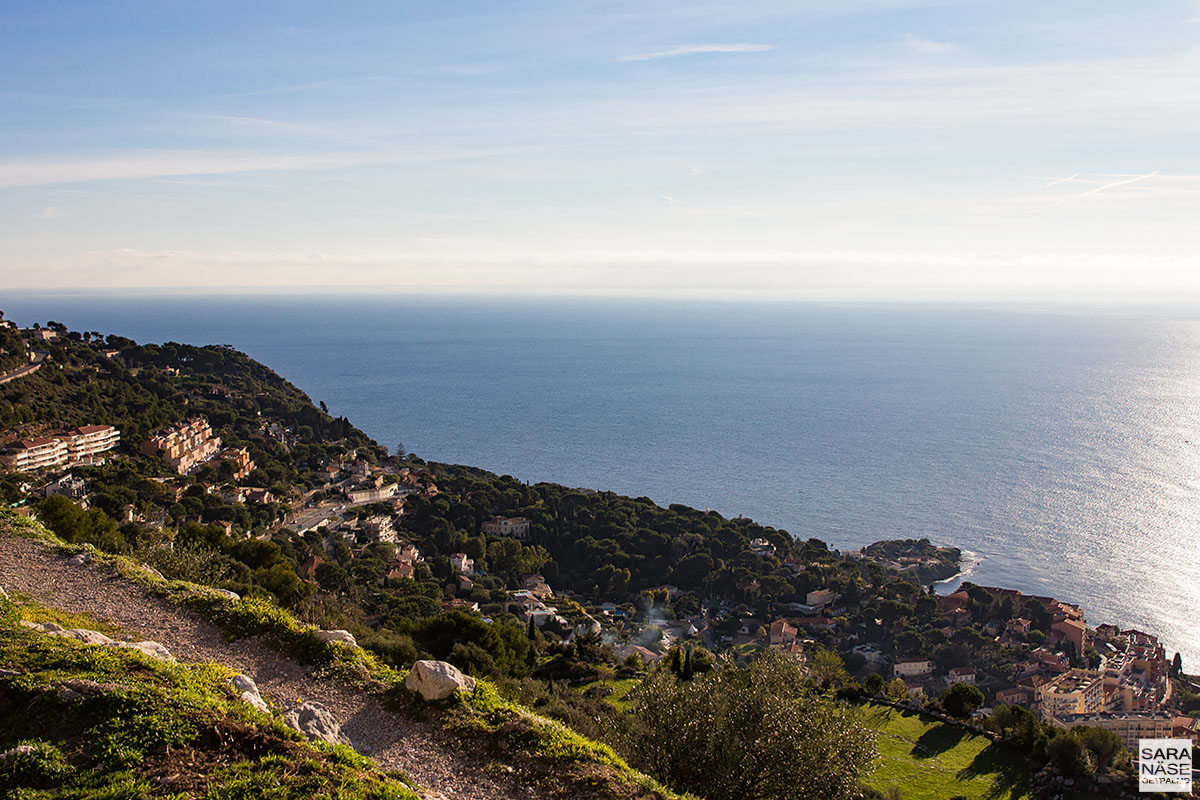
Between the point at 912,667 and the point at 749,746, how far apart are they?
19.2 m

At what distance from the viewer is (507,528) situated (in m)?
33.6

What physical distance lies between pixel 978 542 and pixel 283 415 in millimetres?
38758

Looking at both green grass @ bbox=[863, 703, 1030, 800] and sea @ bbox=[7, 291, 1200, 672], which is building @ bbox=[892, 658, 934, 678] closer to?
sea @ bbox=[7, 291, 1200, 672]

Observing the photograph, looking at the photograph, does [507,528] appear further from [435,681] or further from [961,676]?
[435,681]

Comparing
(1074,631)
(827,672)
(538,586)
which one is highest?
(827,672)

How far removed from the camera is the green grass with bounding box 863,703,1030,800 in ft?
39.9

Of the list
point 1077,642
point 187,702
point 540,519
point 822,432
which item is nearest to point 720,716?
point 187,702

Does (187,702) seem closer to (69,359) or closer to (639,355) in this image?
(69,359)

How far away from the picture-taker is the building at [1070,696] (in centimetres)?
1920

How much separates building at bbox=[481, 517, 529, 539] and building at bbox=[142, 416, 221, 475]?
41.9 ft

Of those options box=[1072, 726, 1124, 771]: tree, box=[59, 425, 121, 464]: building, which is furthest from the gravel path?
box=[59, 425, 121, 464]: building

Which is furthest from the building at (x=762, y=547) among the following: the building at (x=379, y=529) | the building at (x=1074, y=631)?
the building at (x=379, y=529)

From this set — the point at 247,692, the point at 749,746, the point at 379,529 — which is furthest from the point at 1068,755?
the point at 379,529

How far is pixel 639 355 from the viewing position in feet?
380
